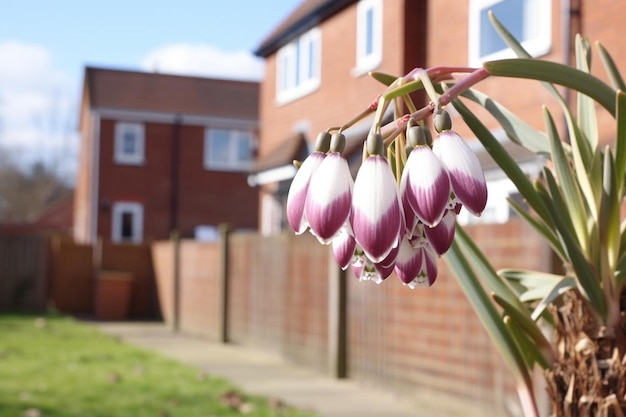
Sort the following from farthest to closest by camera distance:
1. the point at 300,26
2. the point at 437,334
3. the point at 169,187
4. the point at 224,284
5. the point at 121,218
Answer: the point at 169,187 < the point at 121,218 < the point at 300,26 < the point at 224,284 < the point at 437,334

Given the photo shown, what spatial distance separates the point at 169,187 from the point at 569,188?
3374cm

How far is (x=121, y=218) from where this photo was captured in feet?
113

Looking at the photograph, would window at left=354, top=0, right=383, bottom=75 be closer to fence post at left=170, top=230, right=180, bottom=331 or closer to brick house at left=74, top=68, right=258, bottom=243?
fence post at left=170, top=230, right=180, bottom=331

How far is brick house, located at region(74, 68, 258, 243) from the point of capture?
112 feet

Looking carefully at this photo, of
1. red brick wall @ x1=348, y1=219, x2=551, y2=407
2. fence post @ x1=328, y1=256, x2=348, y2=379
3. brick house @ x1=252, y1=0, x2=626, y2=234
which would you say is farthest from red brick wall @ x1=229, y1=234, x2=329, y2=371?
brick house @ x1=252, y1=0, x2=626, y2=234

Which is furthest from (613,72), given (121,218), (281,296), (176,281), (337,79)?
(121,218)

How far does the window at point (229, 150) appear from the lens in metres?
35.7

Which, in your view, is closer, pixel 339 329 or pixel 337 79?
pixel 339 329

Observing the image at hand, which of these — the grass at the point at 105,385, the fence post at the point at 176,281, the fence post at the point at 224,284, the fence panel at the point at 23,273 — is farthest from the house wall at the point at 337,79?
the fence panel at the point at 23,273

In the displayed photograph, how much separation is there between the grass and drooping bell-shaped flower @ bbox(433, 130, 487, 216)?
23.4 feet

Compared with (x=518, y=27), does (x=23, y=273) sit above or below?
below

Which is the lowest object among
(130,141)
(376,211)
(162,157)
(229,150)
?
(376,211)

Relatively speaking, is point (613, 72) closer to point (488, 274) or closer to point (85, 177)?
point (488, 274)

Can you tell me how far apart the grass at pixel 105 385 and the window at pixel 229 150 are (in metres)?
20.8
